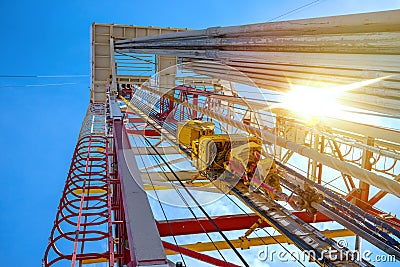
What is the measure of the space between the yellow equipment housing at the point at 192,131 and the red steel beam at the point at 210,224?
1.55 m

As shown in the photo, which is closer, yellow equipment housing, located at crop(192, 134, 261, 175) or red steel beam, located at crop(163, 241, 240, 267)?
red steel beam, located at crop(163, 241, 240, 267)

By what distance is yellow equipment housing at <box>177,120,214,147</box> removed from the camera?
7.04 metres

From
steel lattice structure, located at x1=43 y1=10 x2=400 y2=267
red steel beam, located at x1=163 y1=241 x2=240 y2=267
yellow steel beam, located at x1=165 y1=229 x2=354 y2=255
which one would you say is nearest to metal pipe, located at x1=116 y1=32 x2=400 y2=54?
steel lattice structure, located at x1=43 y1=10 x2=400 y2=267

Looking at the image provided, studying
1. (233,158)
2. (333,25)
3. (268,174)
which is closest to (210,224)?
(233,158)

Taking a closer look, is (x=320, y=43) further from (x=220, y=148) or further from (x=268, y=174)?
(x=220, y=148)

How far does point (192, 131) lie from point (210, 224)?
1.80 metres

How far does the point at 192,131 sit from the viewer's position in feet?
23.9

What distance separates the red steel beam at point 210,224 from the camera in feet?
21.1

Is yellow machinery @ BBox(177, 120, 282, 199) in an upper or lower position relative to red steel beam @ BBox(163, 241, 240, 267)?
upper

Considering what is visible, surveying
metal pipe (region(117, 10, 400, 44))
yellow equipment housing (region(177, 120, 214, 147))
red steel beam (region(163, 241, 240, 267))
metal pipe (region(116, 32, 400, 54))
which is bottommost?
red steel beam (region(163, 241, 240, 267))

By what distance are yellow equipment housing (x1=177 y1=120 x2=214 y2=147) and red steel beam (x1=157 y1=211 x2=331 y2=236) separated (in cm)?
155

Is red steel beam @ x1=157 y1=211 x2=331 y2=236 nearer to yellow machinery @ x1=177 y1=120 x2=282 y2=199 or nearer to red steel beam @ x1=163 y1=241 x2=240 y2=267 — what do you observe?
red steel beam @ x1=163 y1=241 x2=240 y2=267

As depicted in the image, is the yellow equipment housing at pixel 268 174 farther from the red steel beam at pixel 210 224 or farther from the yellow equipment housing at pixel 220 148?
the red steel beam at pixel 210 224

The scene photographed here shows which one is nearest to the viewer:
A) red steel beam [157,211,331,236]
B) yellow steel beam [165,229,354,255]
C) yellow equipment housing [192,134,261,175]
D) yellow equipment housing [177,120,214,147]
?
yellow equipment housing [192,134,261,175]
